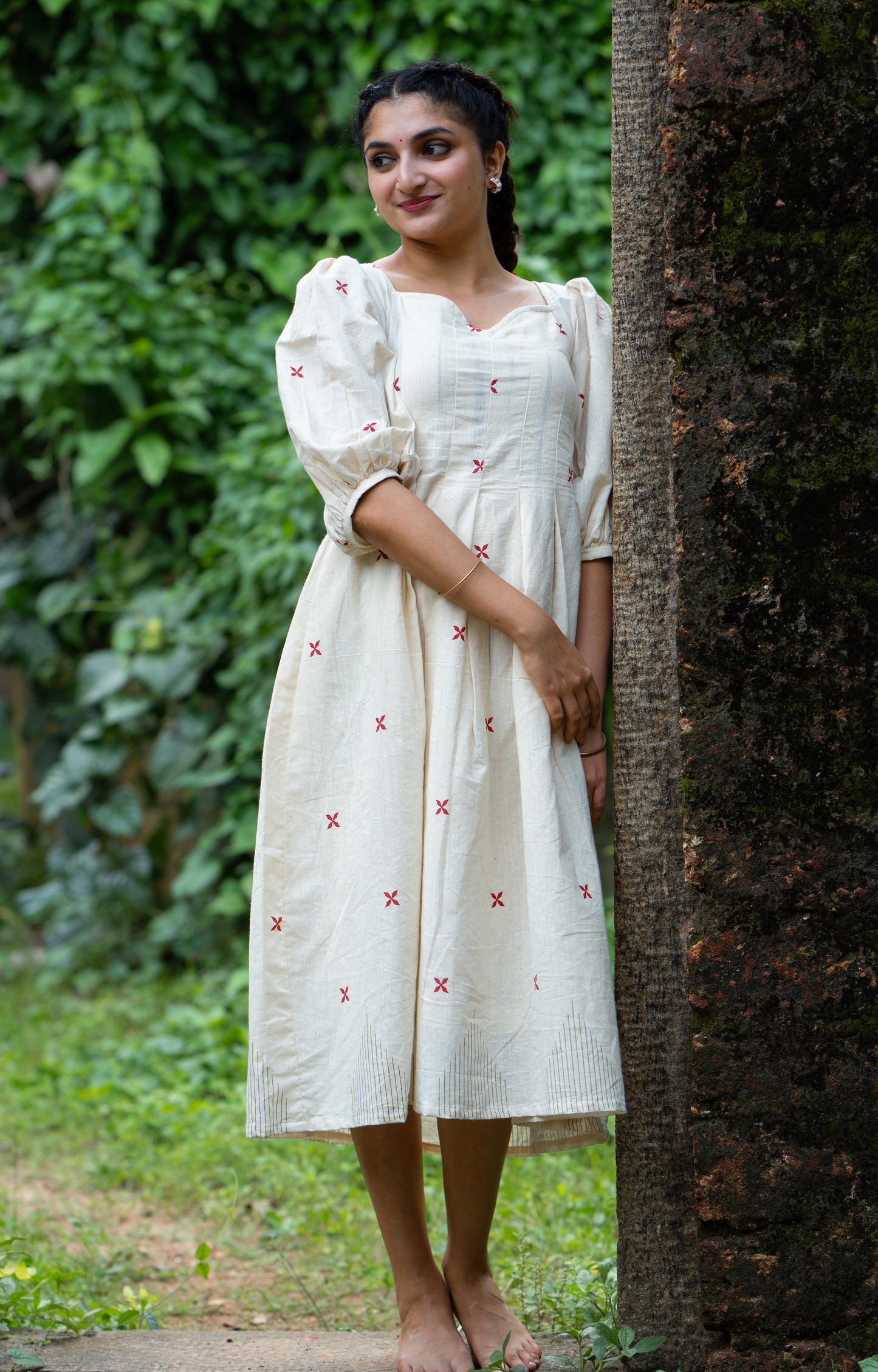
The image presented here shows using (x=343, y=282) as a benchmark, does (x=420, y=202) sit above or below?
above

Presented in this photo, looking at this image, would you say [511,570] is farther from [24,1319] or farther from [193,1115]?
[193,1115]

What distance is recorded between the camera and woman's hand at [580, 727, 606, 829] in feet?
6.32

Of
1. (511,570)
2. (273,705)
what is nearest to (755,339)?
(511,570)

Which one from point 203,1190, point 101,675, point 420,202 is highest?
point 420,202

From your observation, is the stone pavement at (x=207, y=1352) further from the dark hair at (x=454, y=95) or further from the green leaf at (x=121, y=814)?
the green leaf at (x=121, y=814)

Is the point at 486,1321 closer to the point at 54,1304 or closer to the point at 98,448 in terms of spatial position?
the point at 54,1304

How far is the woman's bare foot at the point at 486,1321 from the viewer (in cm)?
187

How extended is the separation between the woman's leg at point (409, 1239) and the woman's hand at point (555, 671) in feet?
2.13

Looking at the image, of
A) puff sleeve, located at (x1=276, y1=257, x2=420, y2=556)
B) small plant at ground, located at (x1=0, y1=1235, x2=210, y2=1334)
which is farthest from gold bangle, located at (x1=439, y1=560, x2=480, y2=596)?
small plant at ground, located at (x1=0, y1=1235, x2=210, y2=1334)

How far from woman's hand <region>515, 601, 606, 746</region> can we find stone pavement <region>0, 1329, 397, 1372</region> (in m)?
1.00

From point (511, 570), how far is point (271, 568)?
2.09m

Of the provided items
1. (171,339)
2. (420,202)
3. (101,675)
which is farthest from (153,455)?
(420,202)

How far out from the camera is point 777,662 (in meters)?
1.68

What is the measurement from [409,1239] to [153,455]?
3093mm
